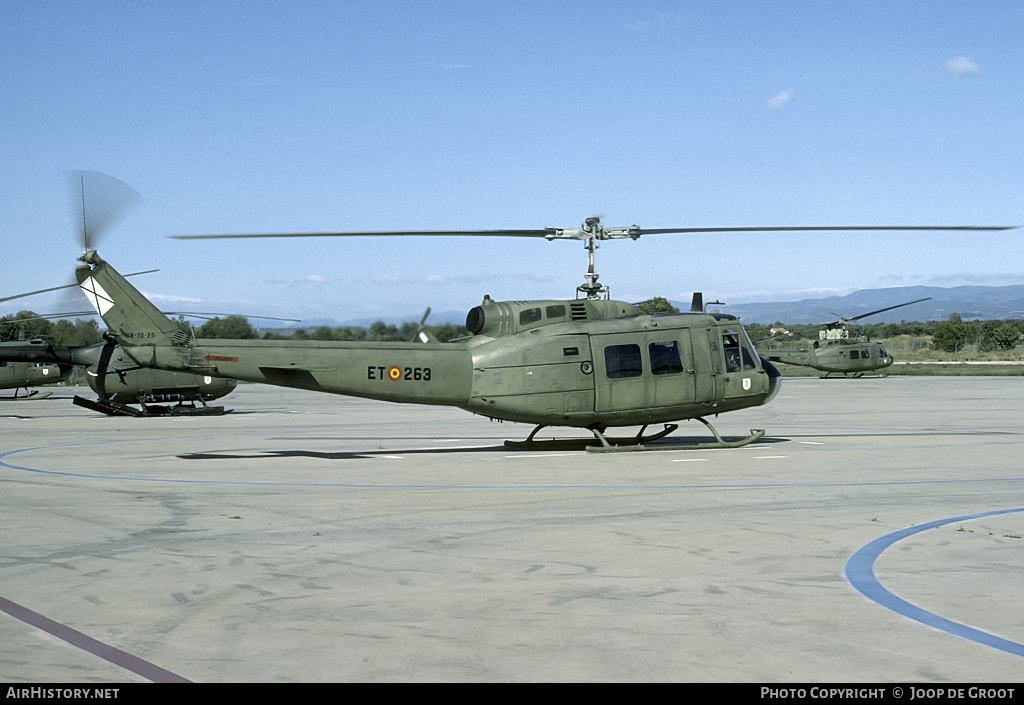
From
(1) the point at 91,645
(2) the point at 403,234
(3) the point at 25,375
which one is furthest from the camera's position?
(3) the point at 25,375

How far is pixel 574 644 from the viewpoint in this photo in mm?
5781

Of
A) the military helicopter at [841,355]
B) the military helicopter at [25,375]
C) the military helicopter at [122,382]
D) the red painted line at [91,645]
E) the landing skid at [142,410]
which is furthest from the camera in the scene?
the military helicopter at [841,355]

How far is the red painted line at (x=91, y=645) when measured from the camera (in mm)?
5199

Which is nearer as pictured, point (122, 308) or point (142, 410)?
point (122, 308)

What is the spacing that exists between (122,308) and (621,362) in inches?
390

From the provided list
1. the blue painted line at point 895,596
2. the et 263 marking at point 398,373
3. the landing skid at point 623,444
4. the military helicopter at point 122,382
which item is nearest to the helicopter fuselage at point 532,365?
the et 263 marking at point 398,373

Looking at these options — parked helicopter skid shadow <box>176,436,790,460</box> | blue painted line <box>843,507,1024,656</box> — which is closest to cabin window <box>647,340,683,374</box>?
parked helicopter skid shadow <box>176,436,790,460</box>

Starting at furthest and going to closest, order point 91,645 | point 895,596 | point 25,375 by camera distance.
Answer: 1. point 25,375
2. point 895,596
3. point 91,645

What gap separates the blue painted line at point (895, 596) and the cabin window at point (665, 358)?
8413 millimetres

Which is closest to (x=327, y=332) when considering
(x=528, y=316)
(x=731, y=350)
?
(x=528, y=316)

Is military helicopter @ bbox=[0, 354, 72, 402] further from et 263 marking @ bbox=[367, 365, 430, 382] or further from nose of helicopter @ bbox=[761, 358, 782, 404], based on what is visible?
nose of helicopter @ bbox=[761, 358, 782, 404]

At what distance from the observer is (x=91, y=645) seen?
5.75 metres

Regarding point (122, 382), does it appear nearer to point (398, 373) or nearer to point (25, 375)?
point (25, 375)

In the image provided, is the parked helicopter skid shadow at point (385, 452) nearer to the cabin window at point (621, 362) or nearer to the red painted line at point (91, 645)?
the cabin window at point (621, 362)
